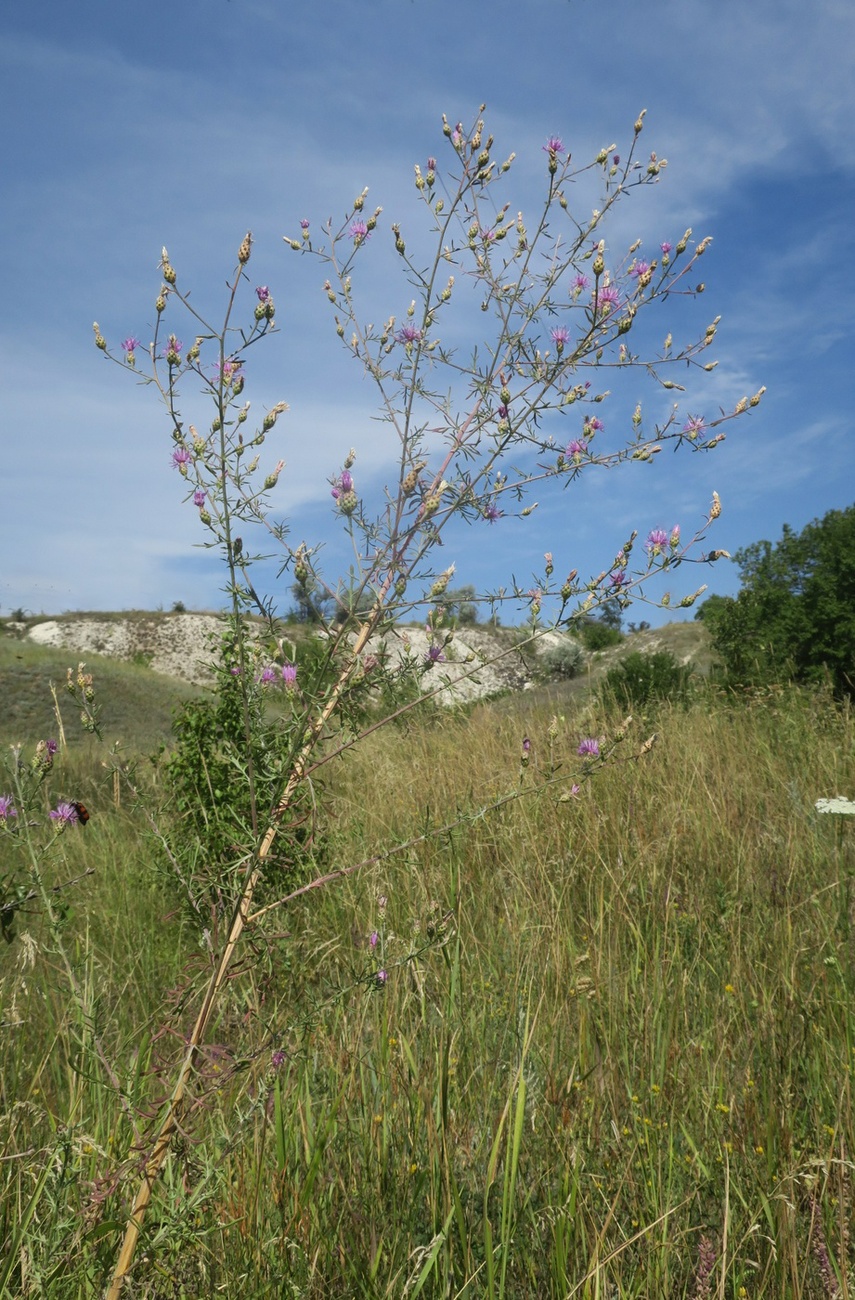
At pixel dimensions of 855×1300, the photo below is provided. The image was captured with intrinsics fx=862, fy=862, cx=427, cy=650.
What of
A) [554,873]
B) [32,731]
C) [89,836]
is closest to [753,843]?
[554,873]

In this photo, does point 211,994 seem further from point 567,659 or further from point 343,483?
point 567,659

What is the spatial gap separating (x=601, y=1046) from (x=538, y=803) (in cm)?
224

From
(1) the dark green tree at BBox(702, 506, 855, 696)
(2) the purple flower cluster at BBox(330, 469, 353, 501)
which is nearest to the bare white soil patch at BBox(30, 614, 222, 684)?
(1) the dark green tree at BBox(702, 506, 855, 696)

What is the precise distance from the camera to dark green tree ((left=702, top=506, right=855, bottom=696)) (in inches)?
330

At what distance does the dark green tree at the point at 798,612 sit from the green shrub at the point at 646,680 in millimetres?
668

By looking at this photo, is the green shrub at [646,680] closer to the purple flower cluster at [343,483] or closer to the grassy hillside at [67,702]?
the grassy hillside at [67,702]

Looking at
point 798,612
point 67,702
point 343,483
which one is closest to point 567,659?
point 798,612

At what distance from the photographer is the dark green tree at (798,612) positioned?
8.39m

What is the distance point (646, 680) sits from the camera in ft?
33.4

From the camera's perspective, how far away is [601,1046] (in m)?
2.24

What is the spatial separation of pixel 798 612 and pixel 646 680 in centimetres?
201

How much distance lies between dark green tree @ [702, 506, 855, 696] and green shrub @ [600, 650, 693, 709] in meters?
0.67

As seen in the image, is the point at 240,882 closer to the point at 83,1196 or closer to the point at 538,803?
the point at 83,1196

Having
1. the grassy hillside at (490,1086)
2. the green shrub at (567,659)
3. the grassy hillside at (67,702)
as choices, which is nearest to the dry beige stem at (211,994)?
the grassy hillside at (490,1086)
